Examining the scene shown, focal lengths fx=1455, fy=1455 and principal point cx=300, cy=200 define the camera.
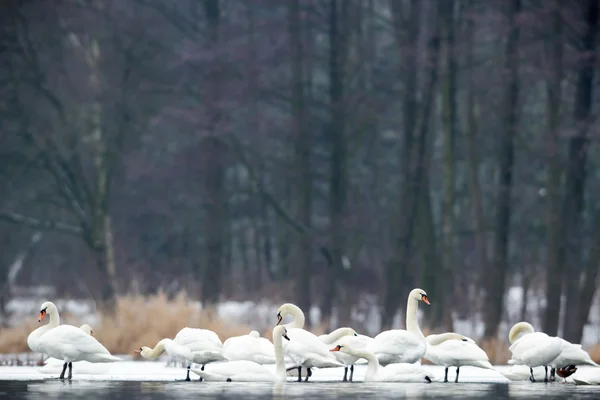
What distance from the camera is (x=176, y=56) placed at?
1471 inches

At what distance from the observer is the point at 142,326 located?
2514 cm

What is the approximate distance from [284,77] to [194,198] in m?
10.0

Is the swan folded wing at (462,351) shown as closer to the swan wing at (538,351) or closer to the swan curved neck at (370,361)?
the swan wing at (538,351)

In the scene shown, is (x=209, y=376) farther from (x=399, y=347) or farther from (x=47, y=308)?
(x=47, y=308)

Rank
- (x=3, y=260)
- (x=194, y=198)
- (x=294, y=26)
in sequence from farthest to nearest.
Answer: (x=194, y=198) < (x=3, y=260) < (x=294, y=26)

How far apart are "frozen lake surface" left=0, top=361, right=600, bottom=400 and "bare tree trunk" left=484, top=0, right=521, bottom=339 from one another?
10805mm

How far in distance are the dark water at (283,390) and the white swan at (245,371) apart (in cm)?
23

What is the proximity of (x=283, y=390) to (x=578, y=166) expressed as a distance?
14.9 metres

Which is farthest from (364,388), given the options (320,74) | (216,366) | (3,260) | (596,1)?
(320,74)

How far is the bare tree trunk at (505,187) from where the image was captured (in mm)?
30953

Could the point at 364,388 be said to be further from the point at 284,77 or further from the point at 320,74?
the point at 320,74

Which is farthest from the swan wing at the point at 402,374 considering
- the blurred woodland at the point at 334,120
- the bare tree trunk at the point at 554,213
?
the bare tree trunk at the point at 554,213

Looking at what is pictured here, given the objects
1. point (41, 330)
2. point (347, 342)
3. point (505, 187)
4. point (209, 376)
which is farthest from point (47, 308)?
point (505, 187)

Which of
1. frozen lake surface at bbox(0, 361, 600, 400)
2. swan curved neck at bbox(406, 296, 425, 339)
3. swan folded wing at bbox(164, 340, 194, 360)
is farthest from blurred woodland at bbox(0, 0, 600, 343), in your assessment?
swan folded wing at bbox(164, 340, 194, 360)
